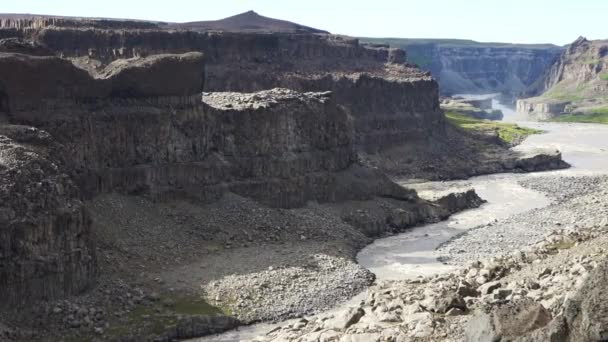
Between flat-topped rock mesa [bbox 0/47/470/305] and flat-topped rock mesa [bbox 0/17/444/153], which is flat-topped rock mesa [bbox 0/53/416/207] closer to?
flat-topped rock mesa [bbox 0/47/470/305]

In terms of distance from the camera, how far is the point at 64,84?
204 ft

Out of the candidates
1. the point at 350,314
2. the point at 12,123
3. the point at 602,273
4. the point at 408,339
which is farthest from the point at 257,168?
the point at 602,273

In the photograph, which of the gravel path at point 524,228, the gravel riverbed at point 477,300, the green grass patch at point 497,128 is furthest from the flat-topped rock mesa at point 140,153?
the green grass patch at point 497,128

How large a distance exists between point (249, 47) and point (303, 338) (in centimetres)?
9939

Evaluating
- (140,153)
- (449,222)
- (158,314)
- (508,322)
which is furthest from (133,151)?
(508,322)

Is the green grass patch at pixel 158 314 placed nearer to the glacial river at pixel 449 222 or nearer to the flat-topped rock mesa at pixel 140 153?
the glacial river at pixel 449 222

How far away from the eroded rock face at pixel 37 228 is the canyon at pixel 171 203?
0.25 ft

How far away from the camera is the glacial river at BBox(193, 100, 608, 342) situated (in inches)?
2596

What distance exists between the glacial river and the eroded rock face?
7.95 metres

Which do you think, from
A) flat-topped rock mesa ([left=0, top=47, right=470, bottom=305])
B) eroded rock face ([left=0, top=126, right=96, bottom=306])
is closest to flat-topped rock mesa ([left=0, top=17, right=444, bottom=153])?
flat-topped rock mesa ([left=0, top=47, right=470, bottom=305])

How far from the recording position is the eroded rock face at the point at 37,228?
156 feet

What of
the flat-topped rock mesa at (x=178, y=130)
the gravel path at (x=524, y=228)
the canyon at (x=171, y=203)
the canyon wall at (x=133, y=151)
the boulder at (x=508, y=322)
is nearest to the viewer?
the boulder at (x=508, y=322)

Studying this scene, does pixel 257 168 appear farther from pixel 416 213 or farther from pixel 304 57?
pixel 304 57

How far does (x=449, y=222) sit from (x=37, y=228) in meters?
46.1
